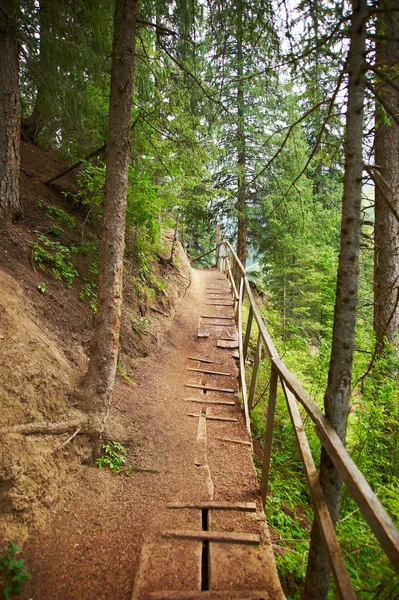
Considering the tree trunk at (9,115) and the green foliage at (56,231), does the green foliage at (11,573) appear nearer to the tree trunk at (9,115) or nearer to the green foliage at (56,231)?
the tree trunk at (9,115)

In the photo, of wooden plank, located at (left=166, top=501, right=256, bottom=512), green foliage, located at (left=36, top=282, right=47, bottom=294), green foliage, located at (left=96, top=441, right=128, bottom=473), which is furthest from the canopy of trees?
green foliage, located at (left=36, top=282, right=47, bottom=294)

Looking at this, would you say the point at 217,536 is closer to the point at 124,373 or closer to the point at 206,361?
the point at 124,373

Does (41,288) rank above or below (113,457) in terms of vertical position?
above

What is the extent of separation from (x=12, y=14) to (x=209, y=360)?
5.97 metres

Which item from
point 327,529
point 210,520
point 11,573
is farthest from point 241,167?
point 11,573

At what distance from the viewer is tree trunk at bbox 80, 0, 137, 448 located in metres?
3.26

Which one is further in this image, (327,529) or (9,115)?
(9,115)

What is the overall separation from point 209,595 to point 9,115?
5696 millimetres

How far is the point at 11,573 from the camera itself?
2.03 meters

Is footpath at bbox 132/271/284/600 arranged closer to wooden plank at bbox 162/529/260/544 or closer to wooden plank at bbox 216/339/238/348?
wooden plank at bbox 162/529/260/544

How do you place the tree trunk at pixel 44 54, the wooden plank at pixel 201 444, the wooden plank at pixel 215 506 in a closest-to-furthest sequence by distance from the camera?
the wooden plank at pixel 215 506
the wooden plank at pixel 201 444
the tree trunk at pixel 44 54

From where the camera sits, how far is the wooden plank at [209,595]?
6.68ft

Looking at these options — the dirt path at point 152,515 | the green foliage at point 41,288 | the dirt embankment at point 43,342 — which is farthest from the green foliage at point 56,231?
the dirt path at point 152,515

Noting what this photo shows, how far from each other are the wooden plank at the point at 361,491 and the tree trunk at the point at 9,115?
4643 millimetres
